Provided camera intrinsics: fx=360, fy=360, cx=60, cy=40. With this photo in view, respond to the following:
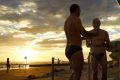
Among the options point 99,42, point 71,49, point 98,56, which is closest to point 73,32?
point 71,49

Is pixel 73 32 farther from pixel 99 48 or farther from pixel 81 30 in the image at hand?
pixel 99 48

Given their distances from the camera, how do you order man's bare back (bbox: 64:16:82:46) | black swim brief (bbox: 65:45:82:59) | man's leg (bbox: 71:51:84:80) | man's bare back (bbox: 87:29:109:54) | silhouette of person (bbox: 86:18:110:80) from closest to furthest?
man's leg (bbox: 71:51:84:80), black swim brief (bbox: 65:45:82:59), man's bare back (bbox: 64:16:82:46), silhouette of person (bbox: 86:18:110:80), man's bare back (bbox: 87:29:109:54)

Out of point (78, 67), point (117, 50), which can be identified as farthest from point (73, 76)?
point (117, 50)

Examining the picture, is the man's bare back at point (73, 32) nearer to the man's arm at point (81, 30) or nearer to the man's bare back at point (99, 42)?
the man's arm at point (81, 30)

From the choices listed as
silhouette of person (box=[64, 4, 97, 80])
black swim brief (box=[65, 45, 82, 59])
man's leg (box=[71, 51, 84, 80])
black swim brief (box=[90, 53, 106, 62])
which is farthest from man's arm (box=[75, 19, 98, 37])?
black swim brief (box=[90, 53, 106, 62])

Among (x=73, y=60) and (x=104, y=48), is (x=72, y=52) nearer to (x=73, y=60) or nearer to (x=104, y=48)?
(x=73, y=60)

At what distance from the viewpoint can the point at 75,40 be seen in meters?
7.84

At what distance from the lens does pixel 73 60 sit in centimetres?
768

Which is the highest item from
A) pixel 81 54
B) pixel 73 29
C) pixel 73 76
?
pixel 73 29

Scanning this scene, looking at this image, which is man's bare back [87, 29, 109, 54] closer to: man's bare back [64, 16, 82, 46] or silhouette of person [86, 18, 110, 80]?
silhouette of person [86, 18, 110, 80]

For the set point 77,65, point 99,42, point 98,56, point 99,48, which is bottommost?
point 77,65

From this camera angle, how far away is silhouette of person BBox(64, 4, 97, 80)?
763cm

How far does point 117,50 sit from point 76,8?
18.3 feet

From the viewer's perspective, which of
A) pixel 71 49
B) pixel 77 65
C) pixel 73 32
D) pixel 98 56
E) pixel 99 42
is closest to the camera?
pixel 77 65
